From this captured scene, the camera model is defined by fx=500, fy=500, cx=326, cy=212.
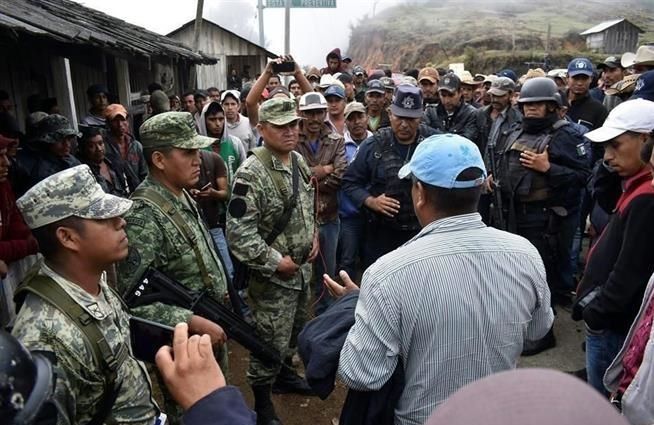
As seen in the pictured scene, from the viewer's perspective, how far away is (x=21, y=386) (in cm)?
111

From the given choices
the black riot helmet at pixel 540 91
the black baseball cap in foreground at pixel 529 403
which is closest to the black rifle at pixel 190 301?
the black baseball cap in foreground at pixel 529 403

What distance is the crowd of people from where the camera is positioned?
67.3 inches

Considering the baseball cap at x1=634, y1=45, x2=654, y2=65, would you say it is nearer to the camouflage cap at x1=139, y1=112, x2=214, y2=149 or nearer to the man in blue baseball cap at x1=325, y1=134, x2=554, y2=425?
the man in blue baseball cap at x1=325, y1=134, x2=554, y2=425

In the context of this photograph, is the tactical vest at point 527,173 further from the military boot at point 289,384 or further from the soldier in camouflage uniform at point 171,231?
the soldier in camouflage uniform at point 171,231

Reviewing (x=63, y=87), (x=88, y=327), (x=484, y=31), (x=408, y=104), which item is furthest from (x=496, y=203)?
(x=484, y=31)

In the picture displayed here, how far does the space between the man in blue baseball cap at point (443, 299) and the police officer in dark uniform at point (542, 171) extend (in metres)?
2.38

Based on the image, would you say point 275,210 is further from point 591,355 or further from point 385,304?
point 591,355

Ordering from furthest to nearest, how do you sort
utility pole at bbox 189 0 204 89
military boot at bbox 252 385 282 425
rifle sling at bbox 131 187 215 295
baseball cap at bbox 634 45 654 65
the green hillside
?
the green hillside < utility pole at bbox 189 0 204 89 < baseball cap at bbox 634 45 654 65 < military boot at bbox 252 385 282 425 < rifle sling at bbox 131 187 215 295

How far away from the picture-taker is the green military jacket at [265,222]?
316 cm

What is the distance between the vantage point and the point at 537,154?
155 inches

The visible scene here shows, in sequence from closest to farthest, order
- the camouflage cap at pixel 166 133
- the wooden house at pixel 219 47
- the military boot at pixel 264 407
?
1. the camouflage cap at pixel 166 133
2. the military boot at pixel 264 407
3. the wooden house at pixel 219 47

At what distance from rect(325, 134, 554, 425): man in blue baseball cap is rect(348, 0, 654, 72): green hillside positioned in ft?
103

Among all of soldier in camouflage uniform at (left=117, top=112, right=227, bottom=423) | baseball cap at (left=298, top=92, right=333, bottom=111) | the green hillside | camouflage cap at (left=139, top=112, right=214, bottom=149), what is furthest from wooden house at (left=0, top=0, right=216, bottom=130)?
the green hillside

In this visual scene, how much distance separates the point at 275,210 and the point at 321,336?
1475mm
